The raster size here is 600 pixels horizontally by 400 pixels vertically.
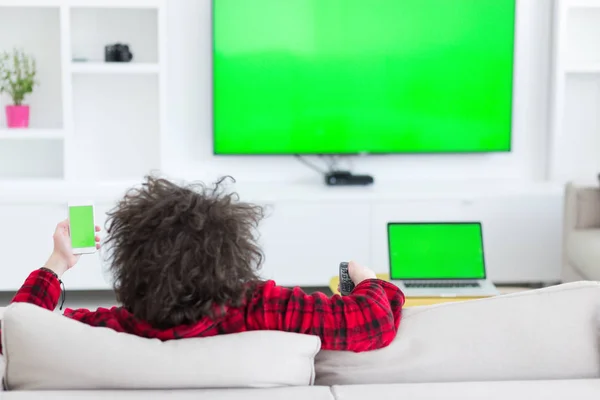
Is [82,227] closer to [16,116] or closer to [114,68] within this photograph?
[114,68]

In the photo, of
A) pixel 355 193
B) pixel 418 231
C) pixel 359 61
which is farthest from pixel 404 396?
pixel 359 61

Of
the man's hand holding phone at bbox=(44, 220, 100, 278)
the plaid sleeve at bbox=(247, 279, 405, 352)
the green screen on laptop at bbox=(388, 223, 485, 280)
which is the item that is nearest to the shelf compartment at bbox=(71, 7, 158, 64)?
the green screen on laptop at bbox=(388, 223, 485, 280)

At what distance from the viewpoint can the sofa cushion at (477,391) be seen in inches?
47.7

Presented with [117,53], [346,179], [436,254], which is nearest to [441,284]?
[436,254]

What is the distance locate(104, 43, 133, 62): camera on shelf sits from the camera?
434 cm

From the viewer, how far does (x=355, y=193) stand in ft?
14.4

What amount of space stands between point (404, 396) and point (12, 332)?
0.58 metres

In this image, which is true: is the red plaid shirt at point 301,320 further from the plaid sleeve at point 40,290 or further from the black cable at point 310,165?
the black cable at point 310,165

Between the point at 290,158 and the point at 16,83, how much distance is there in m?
1.53

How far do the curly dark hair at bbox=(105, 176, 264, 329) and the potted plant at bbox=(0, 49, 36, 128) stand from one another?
321 centimetres

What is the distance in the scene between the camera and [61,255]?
5.57 ft

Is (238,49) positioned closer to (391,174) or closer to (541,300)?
(391,174)

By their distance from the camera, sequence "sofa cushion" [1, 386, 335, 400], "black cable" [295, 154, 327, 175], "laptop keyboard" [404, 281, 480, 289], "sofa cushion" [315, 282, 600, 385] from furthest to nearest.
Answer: "black cable" [295, 154, 327, 175]
"laptop keyboard" [404, 281, 480, 289]
"sofa cushion" [315, 282, 600, 385]
"sofa cushion" [1, 386, 335, 400]

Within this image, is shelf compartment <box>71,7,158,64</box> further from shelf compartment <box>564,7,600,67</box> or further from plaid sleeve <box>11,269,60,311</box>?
plaid sleeve <box>11,269,60,311</box>
